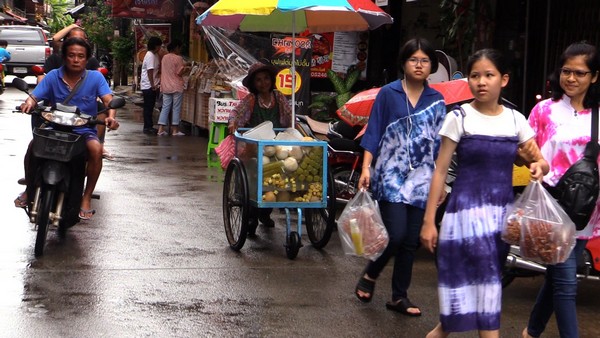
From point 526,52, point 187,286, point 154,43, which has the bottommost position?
point 187,286

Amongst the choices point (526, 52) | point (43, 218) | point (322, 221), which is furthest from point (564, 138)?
point (526, 52)

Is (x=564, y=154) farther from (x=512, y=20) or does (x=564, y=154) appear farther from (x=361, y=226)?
(x=512, y=20)

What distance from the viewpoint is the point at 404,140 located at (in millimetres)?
6035

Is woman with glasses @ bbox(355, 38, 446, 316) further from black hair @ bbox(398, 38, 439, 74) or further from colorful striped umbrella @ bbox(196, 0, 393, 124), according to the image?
colorful striped umbrella @ bbox(196, 0, 393, 124)

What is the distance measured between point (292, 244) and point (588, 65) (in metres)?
3.24

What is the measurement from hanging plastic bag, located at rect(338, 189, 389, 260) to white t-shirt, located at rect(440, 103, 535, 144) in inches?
41.1

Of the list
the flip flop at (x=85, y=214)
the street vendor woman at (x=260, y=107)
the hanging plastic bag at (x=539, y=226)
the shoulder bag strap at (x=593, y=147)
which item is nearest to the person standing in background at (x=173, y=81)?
the flip flop at (x=85, y=214)

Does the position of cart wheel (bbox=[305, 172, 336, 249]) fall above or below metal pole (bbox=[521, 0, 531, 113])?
below

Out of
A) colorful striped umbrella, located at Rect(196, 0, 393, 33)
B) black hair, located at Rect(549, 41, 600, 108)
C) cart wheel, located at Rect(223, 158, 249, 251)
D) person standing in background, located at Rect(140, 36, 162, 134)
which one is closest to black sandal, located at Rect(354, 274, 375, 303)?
cart wheel, located at Rect(223, 158, 249, 251)

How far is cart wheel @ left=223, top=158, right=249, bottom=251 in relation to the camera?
7.66 metres

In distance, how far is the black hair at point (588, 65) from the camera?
5.04 metres

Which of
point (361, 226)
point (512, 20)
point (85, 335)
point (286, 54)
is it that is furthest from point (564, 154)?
point (286, 54)

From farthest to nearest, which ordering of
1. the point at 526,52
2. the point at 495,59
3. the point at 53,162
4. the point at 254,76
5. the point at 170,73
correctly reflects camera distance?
the point at 170,73
the point at 526,52
the point at 254,76
the point at 53,162
the point at 495,59

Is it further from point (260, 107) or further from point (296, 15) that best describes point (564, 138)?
point (296, 15)
